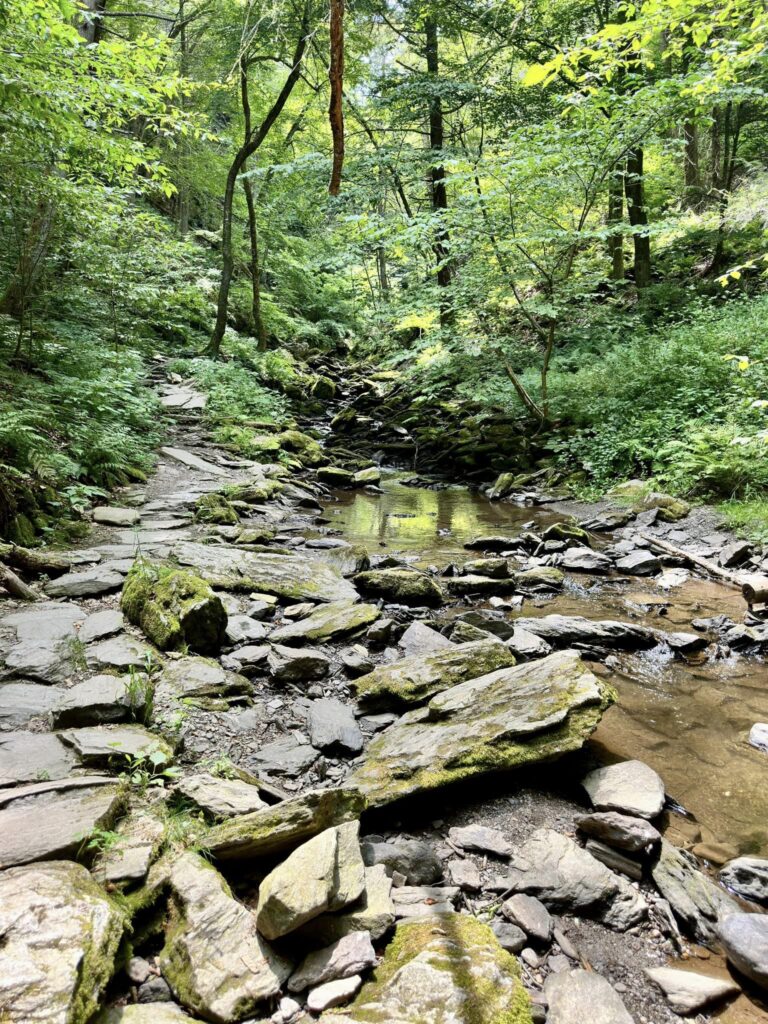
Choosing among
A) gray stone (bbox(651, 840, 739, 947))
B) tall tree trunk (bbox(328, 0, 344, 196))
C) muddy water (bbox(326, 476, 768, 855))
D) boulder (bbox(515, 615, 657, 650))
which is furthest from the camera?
boulder (bbox(515, 615, 657, 650))

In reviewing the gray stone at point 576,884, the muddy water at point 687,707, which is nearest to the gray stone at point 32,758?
the gray stone at point 576,884

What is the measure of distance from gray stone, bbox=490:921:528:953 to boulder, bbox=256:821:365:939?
1.87 feet

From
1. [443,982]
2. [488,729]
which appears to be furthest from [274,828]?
[488,729]

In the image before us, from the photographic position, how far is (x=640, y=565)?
6.94m

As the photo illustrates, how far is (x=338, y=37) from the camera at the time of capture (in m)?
3.29

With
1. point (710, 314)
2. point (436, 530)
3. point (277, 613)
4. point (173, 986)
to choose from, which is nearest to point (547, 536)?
point (436, 530)

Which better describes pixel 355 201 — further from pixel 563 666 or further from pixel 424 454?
pixel 563 666

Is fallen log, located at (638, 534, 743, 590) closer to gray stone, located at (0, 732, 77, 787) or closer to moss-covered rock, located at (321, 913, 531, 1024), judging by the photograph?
moss-covered rock, located at (321, 913, 531, 1024)

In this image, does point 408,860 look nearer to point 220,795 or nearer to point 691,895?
point 220,795

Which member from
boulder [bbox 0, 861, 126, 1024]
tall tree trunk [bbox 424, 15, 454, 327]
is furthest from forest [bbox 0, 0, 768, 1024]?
tall tree trunk [bbox 424, 15, 454, 327]

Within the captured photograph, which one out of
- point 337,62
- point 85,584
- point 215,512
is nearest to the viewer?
point 337,62

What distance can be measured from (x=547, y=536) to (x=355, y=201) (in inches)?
394

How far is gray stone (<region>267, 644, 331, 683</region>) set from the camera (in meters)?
3.99

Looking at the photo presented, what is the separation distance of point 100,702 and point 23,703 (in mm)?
466
